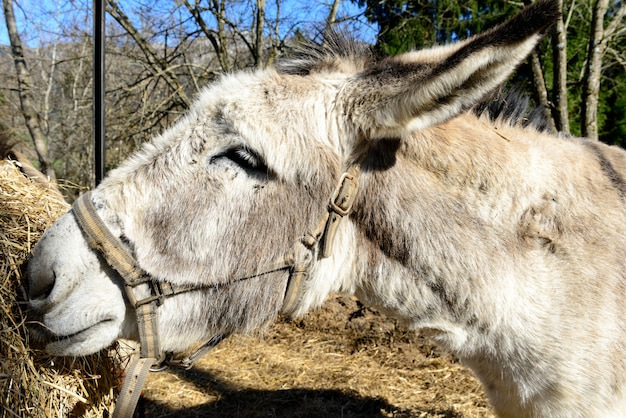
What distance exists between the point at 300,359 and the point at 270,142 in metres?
4.32

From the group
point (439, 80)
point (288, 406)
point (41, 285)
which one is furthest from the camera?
point (288, 406)

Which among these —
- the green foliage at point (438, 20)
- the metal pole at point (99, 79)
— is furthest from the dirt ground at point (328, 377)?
the green foliage at point (438, 20)

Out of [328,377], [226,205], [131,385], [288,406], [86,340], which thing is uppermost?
[226,205]

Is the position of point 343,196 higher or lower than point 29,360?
higher

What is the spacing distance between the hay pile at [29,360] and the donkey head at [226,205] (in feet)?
0.52

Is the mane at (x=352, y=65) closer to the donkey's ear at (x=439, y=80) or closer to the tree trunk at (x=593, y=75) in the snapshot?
the donkey's ear at (x=439, y=80)

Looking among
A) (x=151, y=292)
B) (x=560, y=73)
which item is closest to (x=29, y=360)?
(x=151, y=292)

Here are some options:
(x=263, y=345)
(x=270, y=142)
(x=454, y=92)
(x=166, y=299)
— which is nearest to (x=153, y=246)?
(x=166, y=299)

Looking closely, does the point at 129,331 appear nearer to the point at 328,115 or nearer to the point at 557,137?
the point at 328,115

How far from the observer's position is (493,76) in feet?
4.66

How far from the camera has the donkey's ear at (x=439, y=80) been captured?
52.1 inches

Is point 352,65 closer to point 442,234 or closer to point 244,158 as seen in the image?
point 244,158

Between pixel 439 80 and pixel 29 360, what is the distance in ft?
5.96

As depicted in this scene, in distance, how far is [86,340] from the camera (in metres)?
1.59
